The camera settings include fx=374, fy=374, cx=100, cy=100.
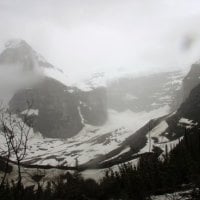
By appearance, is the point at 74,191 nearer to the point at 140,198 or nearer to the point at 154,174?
the point at 154,174

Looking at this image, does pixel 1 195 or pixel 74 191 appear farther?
pixel 74 191

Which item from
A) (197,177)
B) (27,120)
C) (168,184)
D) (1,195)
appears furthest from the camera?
A: (168,184)

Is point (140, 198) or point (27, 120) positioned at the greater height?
point (27, 120)

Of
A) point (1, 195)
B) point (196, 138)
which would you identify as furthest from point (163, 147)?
point (1, 195)

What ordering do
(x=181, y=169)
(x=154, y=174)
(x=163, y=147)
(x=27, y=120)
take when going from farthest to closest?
(x=163, y=147), (x=154, y=174), (x=181, y=169), (x=27, y=120)

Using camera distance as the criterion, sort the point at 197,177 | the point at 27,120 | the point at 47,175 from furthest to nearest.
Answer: the point at 47,175, the point at 27,120, the point at 197,177

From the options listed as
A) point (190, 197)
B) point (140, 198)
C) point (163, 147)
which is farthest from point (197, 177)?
point (163, 147)

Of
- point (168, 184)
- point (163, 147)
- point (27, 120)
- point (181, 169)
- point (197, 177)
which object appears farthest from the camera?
point (163, 147)

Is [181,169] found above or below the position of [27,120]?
below

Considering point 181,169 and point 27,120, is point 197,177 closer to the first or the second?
point 27,120
